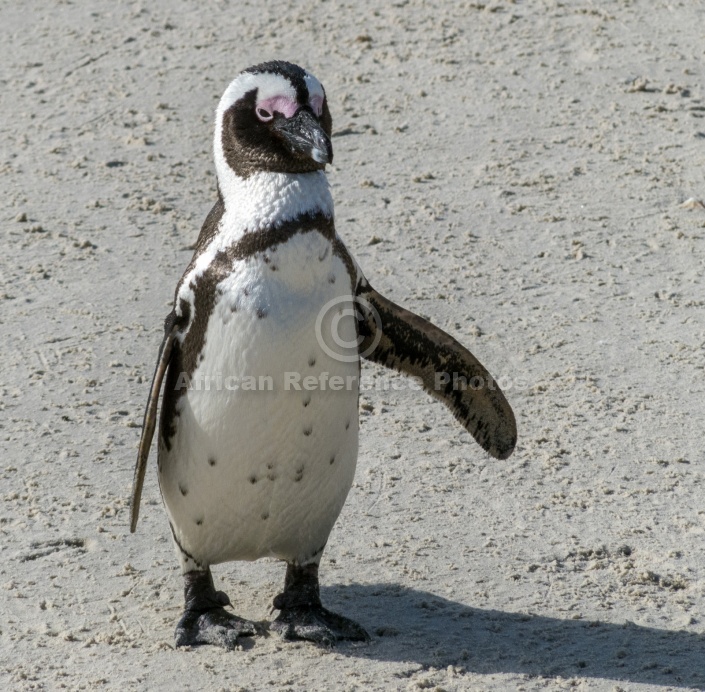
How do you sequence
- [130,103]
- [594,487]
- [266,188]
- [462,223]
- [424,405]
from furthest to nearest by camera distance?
1. [130,103]
2. [462,223]
3. [424,405]
4. [594,487]
5. [266,188]

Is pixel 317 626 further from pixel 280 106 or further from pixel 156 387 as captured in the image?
pixel 280 106

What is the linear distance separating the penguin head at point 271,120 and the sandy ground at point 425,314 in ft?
3.94

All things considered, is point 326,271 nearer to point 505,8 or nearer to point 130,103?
point 130,103

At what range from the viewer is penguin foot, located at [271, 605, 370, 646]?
3.46 meters

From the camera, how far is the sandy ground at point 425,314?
3.53 m

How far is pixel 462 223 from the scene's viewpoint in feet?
19.5

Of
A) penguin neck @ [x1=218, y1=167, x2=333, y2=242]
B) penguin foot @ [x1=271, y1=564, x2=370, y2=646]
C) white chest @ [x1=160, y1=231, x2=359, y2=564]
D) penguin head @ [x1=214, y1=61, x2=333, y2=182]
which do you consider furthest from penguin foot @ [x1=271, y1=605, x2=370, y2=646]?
penguin head @ [x1=214, y1=61, x2=333, y2=182]


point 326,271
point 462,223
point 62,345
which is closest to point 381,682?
point 326,271

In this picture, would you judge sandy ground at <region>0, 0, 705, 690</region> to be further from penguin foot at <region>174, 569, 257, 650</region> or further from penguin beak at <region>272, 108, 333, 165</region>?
penguin beak at <region>272, 108, 333, 165</region>

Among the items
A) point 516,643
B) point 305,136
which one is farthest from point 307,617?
point 305,136

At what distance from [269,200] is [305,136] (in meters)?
0.18

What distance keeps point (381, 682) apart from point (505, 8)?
5.07m

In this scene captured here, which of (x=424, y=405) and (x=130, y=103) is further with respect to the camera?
(x=130, y=103)

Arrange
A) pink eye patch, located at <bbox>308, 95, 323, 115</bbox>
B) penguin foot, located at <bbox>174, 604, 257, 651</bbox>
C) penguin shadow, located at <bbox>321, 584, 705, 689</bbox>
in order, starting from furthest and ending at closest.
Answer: penguin foot, located at <bbox>174, 604, 257, 651</bbox>, penguin shadow, located at <bbox>321, 584, 705, 689</bbox>, pink eye patch, located at <bbox>308, 95, 323, 115</bbox>
